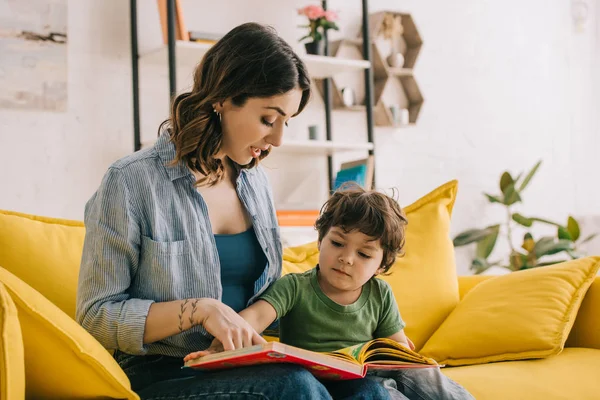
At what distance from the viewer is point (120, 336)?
1.31m

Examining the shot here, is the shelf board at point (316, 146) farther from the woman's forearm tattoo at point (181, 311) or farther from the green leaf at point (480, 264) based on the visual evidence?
the woman's forearm tattoo at point (181, 311)

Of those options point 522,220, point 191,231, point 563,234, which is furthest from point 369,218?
point 563,234

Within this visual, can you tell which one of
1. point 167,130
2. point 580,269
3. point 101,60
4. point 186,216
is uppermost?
point 101,60

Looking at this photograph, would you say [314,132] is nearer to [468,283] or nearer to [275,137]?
[468,283]

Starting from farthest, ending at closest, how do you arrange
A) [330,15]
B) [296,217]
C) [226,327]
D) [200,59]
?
1. [330,15]
2. [296,217]
3. [200,59]
4. [226,327]

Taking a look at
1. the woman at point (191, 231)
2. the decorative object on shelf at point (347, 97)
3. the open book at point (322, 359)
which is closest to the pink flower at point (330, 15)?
the decorative object on shelf at point (347, 97)

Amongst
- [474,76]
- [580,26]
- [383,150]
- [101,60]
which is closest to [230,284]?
[101,60]

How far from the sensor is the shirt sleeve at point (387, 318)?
1.68m

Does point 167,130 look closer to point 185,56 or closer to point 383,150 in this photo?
point 185,56

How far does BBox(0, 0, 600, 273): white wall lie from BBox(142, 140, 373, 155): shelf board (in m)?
0.08

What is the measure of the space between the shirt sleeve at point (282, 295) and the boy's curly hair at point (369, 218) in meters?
0.16

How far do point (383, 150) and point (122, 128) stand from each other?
1.30 meters

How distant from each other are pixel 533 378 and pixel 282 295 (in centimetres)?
61

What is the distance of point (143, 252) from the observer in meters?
1.40
